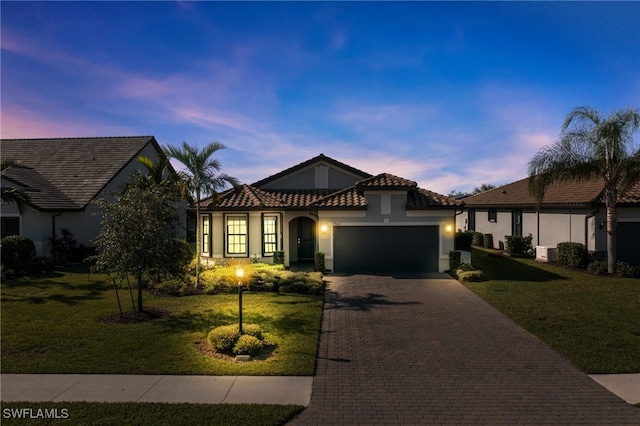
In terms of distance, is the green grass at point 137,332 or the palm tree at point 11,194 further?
the palm tree at point 11,194

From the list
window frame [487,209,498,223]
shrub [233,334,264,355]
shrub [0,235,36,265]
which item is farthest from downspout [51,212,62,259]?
window frame [487,209,498,223]

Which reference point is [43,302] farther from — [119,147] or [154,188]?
[119,147]

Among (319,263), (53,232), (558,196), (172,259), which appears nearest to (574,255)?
(558,196)

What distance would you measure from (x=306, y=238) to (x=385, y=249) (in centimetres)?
495

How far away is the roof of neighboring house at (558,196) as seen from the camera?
1895 centimetres

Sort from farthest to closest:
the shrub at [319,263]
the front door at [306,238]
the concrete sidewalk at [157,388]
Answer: the front door at [306,238], the shrub at [319,263], the concrete sidewalk at [157,388]

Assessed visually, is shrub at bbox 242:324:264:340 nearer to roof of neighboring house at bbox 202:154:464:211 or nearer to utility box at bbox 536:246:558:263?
roof of neighboring house at bbox 202:154:464:211

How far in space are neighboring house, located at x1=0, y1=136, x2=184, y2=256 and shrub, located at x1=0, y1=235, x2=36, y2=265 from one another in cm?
162

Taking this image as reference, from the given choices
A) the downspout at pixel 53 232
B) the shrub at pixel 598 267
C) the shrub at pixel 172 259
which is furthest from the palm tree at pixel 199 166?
the shrub at pixel 598 267

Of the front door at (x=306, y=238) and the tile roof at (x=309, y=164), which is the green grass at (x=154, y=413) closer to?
Answer: the front door at (x=306, y=238)

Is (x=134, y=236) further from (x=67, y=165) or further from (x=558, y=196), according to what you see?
(x=558, y=196)

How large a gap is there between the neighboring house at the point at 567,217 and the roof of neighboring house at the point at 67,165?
82.1 feet

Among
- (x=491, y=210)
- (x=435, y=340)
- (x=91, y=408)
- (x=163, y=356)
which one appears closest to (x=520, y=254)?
(x=491, y=210)

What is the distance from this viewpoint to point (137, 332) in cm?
936
